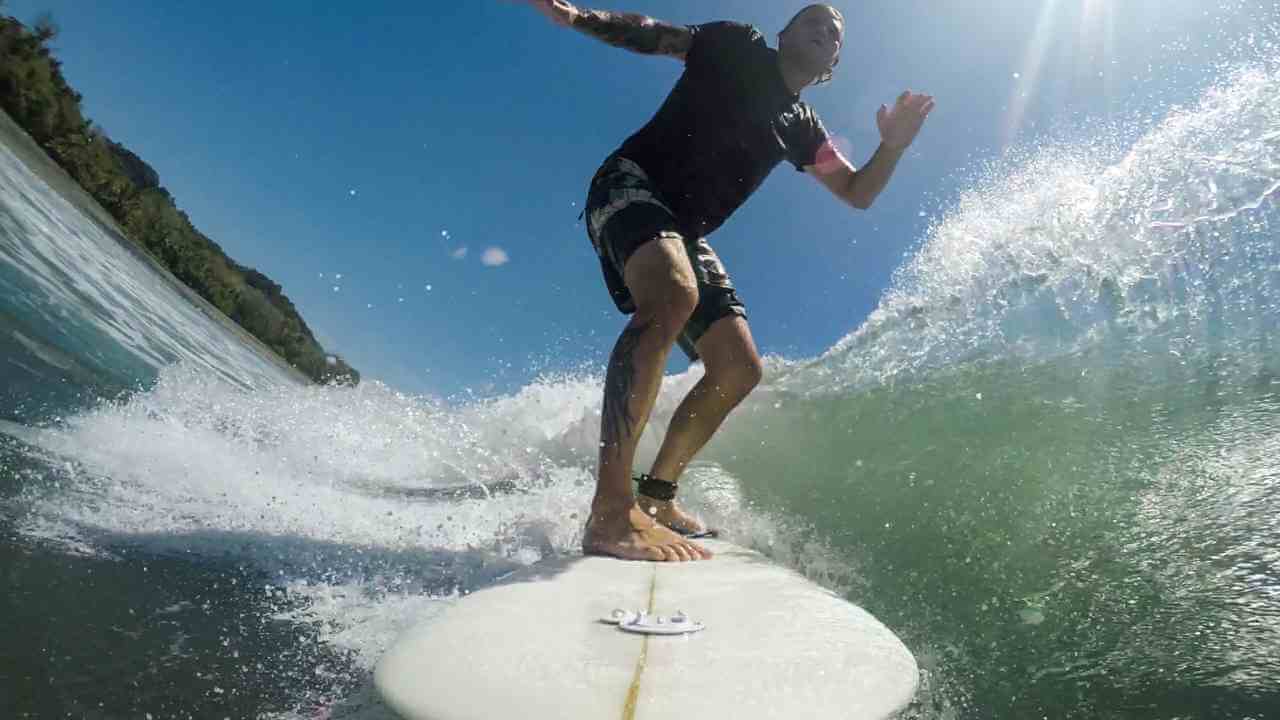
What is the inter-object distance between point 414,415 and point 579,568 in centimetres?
688

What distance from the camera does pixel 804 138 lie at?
11.8ft

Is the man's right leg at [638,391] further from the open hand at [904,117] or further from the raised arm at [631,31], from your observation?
the open hand at [904,117]

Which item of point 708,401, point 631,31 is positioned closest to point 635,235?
point 708,401

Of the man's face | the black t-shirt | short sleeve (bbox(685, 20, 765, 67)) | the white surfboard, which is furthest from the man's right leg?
the man's face

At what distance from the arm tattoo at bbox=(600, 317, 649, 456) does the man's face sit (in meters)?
1.52

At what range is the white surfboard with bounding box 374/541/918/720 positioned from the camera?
1.30 meters

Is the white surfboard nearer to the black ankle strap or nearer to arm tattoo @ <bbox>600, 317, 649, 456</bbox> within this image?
arm tattoo @ <bbox>600, 317, 649, 456</bbox>

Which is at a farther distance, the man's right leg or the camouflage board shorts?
the camouflage board shorts

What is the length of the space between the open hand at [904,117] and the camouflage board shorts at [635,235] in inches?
37.1

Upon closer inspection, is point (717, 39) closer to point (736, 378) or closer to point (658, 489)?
point (736, 378)

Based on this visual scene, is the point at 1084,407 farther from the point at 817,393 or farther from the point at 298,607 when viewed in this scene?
the point at 298,607

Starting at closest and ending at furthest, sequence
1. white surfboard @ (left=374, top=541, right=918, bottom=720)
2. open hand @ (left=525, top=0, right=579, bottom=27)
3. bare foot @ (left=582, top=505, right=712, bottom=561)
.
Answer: white surfboard @ (left=374, top=541, right=918, bottom=720) → bare foot @ (left=582, top=505, right=712, bottom=561) → open hand @ (left=525, top=0, right=579, bottom=27)

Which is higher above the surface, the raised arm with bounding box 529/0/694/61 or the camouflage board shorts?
the raised arm with bounding box 529/0/694/61

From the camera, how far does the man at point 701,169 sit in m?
2.98
